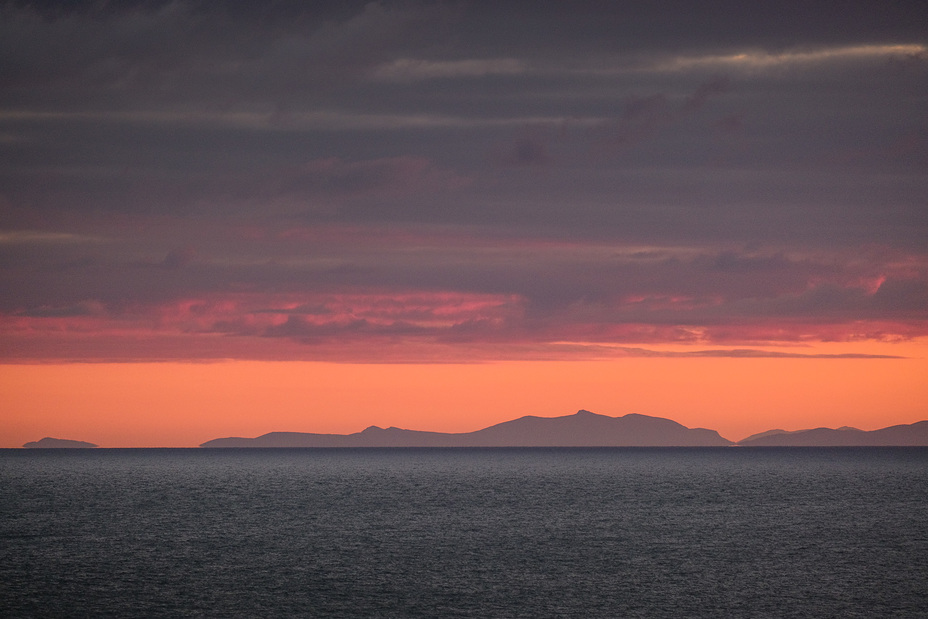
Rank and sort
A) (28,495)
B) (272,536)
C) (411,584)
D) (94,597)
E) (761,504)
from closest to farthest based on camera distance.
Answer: (94,597) → (411,584) → (272,536) → (761,504) → (28,495)

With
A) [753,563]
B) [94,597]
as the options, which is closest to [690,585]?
[753,563]

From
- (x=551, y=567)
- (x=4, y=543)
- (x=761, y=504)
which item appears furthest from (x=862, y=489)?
(x=4, y=543)

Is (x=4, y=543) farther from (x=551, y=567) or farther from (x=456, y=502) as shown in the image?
(x=456, y=502)

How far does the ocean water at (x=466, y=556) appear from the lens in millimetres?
52781

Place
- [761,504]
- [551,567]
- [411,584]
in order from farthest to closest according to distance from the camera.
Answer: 1. [761,504]
2. [551,567]
3. [411,584]

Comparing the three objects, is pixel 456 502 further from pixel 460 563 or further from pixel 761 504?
pixel 460 563

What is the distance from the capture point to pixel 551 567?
64250 mm

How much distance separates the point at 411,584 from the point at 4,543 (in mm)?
39738

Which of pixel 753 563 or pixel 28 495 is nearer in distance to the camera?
pixel 753 563

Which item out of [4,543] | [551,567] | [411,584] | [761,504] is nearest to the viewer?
[411,584]

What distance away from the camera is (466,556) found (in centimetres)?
6906

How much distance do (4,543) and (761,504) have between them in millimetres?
84914

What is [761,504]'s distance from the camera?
4513 inches

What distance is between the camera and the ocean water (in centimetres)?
5278
